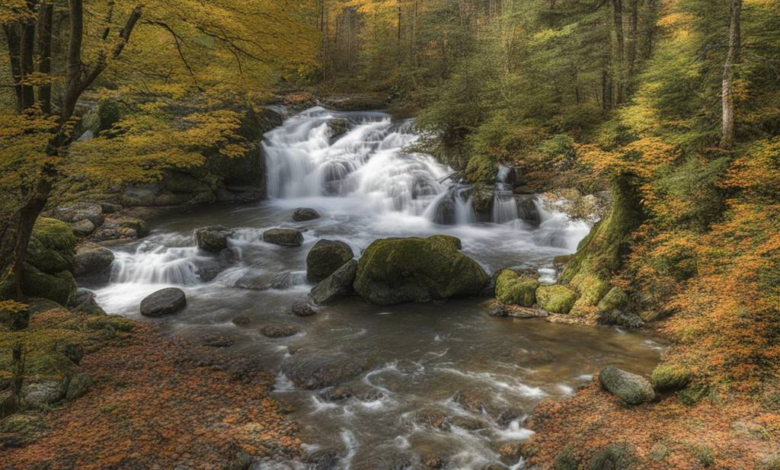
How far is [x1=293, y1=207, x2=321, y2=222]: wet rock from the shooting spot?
61.6ft

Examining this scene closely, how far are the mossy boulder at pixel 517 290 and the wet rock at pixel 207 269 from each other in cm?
892

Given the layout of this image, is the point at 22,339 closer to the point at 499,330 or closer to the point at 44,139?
the point at 44,139

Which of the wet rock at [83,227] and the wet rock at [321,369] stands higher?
the wet rock at [83,227]

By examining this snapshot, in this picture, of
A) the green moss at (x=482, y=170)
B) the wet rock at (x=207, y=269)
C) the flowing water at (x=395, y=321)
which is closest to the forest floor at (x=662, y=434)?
the flowing water at (x=395, y=321)

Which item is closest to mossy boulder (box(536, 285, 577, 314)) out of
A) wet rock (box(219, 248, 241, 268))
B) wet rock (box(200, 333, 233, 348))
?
wet rock (box(200, 333, 233, 348))

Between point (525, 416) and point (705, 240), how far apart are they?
16.7ft

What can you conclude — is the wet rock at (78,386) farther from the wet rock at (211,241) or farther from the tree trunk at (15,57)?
the wet rock at (211,241)

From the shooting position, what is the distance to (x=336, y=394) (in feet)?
23.8

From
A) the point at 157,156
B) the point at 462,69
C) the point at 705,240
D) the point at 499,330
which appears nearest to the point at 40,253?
the point at 157,156

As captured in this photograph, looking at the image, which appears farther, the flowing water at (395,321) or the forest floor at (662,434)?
the flowing water at (395,321)

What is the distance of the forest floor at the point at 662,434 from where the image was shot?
4750 millimetres

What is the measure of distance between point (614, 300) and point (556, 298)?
126cm

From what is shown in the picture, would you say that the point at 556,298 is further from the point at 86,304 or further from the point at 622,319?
the point at 86,304

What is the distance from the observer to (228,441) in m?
5.83
